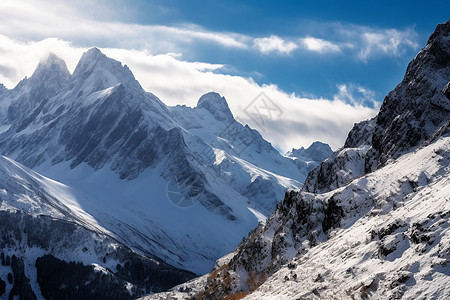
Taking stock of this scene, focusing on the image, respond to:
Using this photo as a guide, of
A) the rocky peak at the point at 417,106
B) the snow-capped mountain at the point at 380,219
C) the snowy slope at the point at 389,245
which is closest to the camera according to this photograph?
the snowy slope at the point at 389,245

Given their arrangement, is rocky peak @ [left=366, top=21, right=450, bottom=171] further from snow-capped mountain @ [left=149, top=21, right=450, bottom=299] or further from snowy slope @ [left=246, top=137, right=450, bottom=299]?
snowy slope @ [left=246, top=137, right=450, bottom=299]

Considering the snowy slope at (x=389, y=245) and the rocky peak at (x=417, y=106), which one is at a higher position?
the rocky peak at (x=417, y=106)

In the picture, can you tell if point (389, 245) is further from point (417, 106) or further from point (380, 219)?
point (417, 106)

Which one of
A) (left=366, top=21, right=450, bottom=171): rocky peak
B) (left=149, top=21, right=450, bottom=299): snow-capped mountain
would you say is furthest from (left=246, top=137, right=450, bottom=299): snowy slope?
(left=366, top=21, right=450, bottom=171): rocky peak

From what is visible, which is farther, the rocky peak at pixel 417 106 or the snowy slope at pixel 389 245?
the rocky peak at pixel 417 106

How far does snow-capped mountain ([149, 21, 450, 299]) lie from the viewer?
31891mm

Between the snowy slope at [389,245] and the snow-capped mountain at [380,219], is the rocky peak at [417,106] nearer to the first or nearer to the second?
the snow-capped mountain at [380,219]

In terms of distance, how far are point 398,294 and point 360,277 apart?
4865 mm

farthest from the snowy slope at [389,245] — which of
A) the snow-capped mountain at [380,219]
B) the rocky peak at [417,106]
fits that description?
the rocky peak at [417,106]

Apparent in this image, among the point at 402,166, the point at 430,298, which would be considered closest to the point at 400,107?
the point at 402,166

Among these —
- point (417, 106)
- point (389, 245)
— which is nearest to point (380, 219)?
point (389, 245)

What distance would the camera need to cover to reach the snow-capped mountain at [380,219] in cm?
3189

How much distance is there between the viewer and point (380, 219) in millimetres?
41938

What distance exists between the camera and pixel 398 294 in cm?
2945
